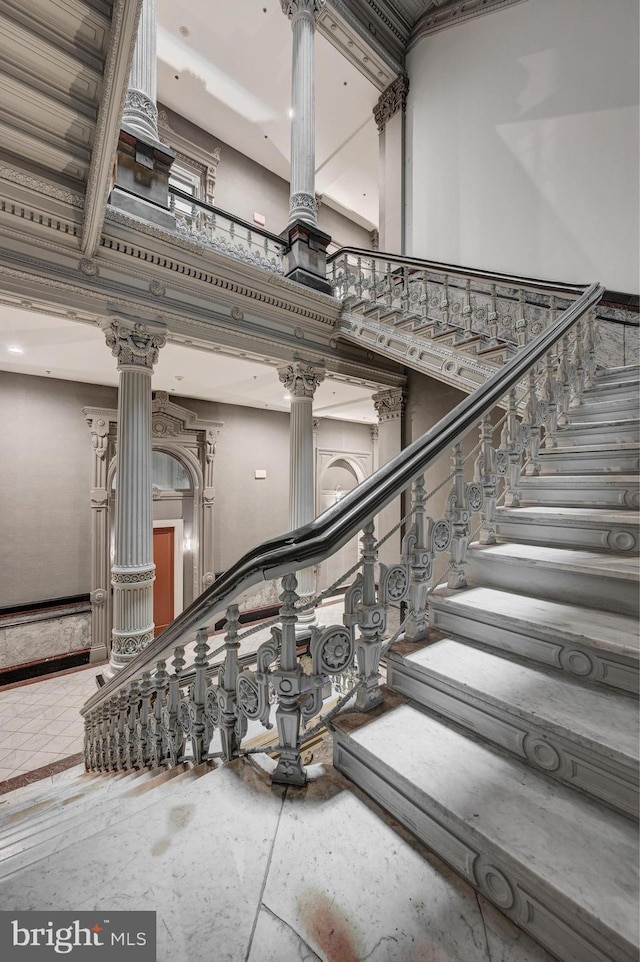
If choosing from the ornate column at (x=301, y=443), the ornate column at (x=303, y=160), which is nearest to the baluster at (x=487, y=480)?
the ornate column at (x=301, y=443)

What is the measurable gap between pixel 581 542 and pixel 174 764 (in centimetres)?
220

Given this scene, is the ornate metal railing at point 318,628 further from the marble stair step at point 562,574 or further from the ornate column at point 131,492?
the ornate column at point 131,492

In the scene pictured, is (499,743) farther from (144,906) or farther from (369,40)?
(369,40)

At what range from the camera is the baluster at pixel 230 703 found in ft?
4.47

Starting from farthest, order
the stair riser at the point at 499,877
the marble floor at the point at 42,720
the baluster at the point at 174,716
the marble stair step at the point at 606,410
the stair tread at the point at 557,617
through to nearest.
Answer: the marble floor at the point at 42,720 < the marble stair step at the point at 606,410 < the baluster at the point at 174,716 < the stair tread at the point at 557,617 < the stair riser at the point at 499,877

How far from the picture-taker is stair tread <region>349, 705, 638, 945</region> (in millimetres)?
769

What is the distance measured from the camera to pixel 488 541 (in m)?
2.05

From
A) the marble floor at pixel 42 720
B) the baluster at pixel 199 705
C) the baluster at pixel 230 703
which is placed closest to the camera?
the baluster at pixel 230 703

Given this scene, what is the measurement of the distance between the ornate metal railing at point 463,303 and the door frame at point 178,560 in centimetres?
501

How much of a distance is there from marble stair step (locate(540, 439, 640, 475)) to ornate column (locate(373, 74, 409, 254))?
551 cm

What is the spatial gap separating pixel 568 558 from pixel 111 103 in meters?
3.27

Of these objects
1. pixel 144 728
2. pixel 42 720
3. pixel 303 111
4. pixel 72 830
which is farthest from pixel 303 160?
pixel 42 720

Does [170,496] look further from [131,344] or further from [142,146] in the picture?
[142,146]

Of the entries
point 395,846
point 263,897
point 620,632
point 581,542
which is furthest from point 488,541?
point 263,897
